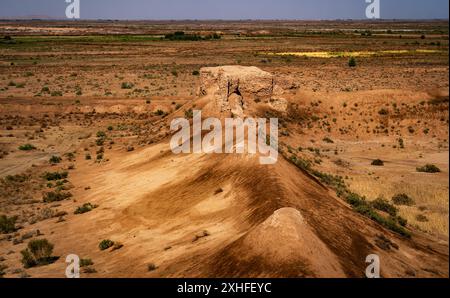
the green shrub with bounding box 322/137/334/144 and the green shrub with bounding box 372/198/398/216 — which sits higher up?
the green shrub with bounding box 322/137/334/144

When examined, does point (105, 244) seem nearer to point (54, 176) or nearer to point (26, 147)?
point (54, 176)

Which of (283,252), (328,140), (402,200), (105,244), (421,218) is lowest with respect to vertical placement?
(105,244)

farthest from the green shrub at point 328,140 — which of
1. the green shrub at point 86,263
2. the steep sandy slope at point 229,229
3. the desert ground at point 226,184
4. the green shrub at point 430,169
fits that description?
the green shrub at point 86,263

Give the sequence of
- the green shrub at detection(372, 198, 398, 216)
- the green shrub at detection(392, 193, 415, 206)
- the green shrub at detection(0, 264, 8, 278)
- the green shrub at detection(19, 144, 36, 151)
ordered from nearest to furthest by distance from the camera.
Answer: the green shrub at detection(0, 264, 8, 278) < the green shrub at detection(372, 198, 398, 216) < the green shrub at detection(392, 193, 415, 206) < the green shrub at detection(19, 144, 36, 151)

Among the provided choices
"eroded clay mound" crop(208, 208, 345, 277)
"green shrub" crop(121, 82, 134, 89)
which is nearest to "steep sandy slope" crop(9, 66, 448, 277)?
"eroded clay mound" crop(208, 208, 345, 277)

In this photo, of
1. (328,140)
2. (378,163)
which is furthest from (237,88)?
(378,163)

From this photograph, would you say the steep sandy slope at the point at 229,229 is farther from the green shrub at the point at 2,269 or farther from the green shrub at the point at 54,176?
the green shrub at the point at 54,176

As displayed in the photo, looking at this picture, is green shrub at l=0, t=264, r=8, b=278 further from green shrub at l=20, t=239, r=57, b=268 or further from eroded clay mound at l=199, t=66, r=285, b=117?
eroded clay mound at l=199, t=66, r=285, b=117
